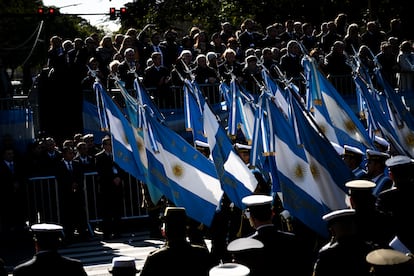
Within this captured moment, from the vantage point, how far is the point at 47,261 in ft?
25.9

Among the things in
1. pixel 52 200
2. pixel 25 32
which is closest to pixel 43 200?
pixel 52 200

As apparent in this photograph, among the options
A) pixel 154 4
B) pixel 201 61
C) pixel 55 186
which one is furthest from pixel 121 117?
pixel 154 4

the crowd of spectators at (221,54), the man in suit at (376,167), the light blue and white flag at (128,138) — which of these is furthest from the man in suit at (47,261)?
the crowd of spectators at (221,54)

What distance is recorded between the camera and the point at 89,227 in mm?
18516

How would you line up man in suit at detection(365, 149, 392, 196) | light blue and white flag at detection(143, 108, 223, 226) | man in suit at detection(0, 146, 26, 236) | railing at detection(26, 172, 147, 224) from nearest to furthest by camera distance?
man in suit at detection(365, 149, 392, 196) < light blue and white flag at detection(143, 108, 223, 226) < man in suit at detection(0, 146, 26, 236) < railing at detection(26, 172, 147, 224)

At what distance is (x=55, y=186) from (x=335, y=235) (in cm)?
1127

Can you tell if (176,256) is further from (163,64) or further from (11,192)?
(163,64)

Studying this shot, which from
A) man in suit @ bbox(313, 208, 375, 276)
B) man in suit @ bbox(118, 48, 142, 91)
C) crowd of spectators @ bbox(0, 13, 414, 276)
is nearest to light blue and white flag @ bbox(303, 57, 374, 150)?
crowd of spectators @ bbox(0, 13, 414, 276)

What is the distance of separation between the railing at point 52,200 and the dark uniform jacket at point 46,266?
10270 millimetres

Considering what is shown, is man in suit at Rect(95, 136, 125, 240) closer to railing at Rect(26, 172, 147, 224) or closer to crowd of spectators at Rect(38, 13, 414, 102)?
railing at Rect(26, 172, 147, 224)

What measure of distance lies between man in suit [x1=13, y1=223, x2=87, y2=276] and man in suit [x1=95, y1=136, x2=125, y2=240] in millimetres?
10143

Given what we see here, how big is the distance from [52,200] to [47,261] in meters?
10.6

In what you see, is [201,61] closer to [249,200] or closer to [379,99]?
[379,99]

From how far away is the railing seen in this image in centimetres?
1823
